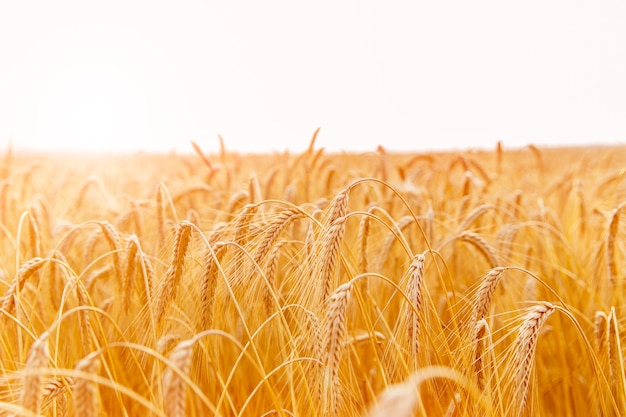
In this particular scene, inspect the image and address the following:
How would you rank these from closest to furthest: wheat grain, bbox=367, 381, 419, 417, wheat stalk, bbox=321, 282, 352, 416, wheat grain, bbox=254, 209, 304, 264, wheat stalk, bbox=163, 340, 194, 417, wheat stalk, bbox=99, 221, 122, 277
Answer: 1. wheat grain, bbox=367, 381, 419, 417
2. wheat stalk, bbox=163, 340, 194, 417
3. wheat stalk, bbox=321, 282, 352, 416
4. wheat grain, bbox=254, 209, 304, 264
5. wheat stalk, bbox=99, 221, 122, 277

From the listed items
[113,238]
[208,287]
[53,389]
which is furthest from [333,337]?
[113,238]

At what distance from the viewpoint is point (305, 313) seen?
1.61m

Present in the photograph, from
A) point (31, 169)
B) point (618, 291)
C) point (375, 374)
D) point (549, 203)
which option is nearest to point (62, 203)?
point (31, 169)

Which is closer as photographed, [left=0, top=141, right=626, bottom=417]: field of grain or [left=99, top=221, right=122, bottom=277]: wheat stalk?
[left=0, top=141, right=626, bottom=417]: field of grain

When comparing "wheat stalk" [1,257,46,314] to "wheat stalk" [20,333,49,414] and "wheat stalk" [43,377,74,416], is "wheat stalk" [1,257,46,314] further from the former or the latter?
"wheat stalk" [20,333,49,414]

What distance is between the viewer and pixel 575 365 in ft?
8.75

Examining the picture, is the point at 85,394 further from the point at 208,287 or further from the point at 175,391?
the point at 208,287

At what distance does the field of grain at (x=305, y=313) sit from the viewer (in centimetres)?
135

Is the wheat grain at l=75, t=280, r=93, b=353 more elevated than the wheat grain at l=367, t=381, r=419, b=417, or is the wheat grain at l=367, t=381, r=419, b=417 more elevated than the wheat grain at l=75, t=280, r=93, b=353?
the wheat grain at l=367, t=381, r=419, b=417

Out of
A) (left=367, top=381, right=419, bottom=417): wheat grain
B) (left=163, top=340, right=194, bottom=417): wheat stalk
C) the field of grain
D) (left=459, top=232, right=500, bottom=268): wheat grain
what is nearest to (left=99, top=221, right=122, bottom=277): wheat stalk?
the field of grain

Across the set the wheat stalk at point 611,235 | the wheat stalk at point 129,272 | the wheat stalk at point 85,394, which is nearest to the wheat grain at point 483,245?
the wheat stalk at point 611,235

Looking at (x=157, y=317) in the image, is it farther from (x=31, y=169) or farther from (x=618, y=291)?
(x=31, y=169)

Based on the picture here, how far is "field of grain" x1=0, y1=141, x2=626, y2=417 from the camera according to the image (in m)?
1.35

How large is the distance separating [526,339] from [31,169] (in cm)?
418
